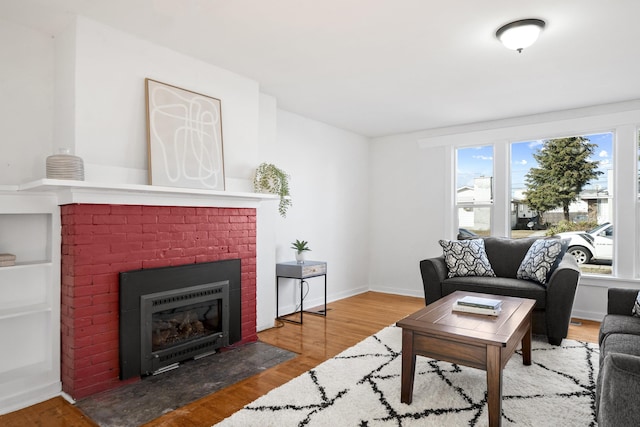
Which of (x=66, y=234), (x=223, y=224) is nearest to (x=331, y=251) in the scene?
(x=223, y=224)

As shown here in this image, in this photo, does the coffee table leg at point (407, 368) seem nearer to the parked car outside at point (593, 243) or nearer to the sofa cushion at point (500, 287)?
the sofa cushion at point (500, 287)

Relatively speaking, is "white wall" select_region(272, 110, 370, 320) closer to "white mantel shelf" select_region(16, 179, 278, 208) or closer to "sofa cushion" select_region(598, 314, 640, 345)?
"white mantel shelf" select_region(16, 179, 278, 208)

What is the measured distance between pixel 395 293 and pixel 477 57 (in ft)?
12.2

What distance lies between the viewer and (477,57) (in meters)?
3.12

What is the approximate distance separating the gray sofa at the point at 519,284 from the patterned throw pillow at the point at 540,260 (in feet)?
0.24

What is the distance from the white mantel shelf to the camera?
2318 mm

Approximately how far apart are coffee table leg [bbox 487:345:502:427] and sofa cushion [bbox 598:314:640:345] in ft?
2.85

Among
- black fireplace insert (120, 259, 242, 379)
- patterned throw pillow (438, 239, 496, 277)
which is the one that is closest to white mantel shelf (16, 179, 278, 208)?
black fireplace insert (120, 259, 242, 379)

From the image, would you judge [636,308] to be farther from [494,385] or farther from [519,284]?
[494,385]

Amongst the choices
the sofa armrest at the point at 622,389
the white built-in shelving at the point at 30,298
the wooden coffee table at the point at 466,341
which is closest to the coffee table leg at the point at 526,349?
the wooden coffee table at the point at 466,341

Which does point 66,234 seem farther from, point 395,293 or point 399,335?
point 395,293

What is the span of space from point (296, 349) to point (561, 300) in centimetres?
241

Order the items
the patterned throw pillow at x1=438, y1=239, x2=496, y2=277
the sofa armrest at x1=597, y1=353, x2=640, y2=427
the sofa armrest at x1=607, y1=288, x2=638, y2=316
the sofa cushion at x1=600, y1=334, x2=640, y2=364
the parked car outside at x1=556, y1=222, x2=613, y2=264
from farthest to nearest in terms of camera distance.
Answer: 1. the parked car outside at x1=556, y1=222, x2=613, y2=264
2. the patterned throw pillow at x1=438, y1=239, x2=496, y2=277
3. the sofa armrest at x1=607, y1=288, x2=638, y2=316
4. the sofa cushion at x1=600, y1=334, x2=640, y2=364
5. the sofa armrest at x1=597, y1=353, x2=640, y2=427

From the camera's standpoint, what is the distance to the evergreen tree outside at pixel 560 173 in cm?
459
